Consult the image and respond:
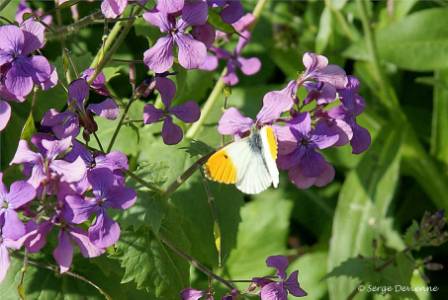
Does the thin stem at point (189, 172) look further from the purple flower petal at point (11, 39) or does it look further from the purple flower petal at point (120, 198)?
the purple flower petal at point (11, 39)

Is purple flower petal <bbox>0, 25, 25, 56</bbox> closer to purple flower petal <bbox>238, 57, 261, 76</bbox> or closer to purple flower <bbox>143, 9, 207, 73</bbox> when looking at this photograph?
purple flower <bbox>143, 9, 207, 73</bbox>

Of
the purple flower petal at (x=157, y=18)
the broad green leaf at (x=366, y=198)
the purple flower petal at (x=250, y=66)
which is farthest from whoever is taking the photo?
the broad green leaf at (x=366, y=198)

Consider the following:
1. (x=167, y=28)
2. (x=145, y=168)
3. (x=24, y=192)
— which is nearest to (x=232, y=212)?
(x=145, y=168)

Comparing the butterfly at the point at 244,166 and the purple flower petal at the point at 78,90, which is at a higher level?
the purple flower petal at the point at 78,90

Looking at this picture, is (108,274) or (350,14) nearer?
(108,274)

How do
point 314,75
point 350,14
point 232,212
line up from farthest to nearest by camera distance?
1. point 350,14
2. point 232,212
3. point 314,75

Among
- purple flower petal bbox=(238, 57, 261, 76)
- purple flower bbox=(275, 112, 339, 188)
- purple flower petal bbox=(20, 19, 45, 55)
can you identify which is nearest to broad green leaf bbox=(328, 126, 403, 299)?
purple flower petal bbox=(238, 57, 261, 76)

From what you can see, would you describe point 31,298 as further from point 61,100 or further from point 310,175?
point 310,175

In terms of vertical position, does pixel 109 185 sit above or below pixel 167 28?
below

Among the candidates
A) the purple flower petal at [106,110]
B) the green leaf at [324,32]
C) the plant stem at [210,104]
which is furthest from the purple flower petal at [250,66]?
the purple flower petal at [106,110]
